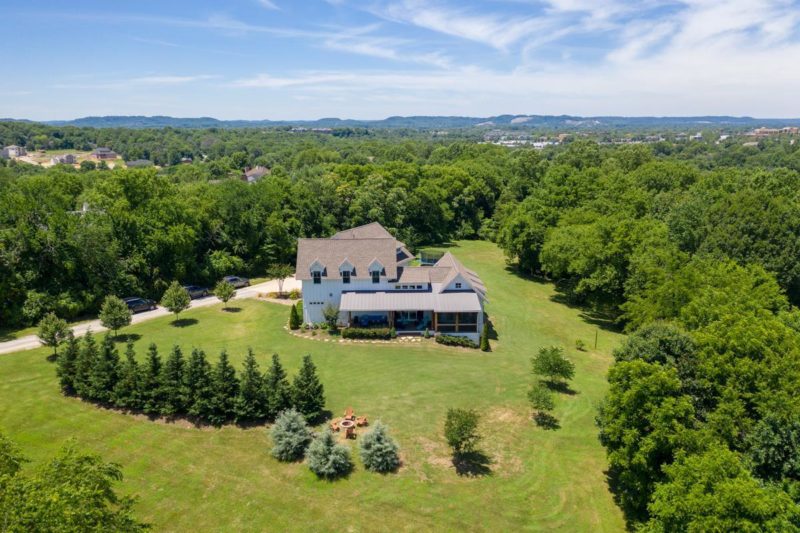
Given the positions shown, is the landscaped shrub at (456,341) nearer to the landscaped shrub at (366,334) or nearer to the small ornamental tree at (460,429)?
the landscaped shrub at (366,334)

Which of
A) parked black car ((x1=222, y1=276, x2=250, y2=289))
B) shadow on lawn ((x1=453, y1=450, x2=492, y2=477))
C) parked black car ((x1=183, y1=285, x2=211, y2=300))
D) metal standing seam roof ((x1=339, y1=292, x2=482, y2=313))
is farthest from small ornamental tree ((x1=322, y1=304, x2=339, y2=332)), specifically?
shadow on lawn ((x1=453, y1=450, x2=492, y2=477))

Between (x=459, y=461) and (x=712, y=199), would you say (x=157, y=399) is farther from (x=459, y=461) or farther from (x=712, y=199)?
(x=712, y=199)

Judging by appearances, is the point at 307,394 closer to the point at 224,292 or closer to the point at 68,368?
the point at 68,368

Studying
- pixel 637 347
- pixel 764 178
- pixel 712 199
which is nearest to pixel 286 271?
pixel 637 347

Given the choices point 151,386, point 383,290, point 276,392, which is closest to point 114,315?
point 151,386

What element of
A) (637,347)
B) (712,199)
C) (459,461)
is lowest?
(459,461)

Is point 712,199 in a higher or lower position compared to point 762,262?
higher

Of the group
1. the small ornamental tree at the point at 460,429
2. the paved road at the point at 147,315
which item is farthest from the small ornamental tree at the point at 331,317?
the small ornamental tree at the point at 460,429
